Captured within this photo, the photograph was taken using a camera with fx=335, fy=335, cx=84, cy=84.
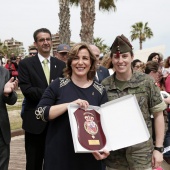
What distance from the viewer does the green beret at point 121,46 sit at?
288 cm

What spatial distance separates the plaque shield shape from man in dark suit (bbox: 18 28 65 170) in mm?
1418

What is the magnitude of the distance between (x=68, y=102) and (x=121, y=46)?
0.68 metres

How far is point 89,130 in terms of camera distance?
253 centimetres

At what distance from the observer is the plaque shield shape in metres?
2.46

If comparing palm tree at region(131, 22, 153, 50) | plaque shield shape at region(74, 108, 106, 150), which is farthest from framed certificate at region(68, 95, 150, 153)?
palm tree at region(131, 22, 153, 50)

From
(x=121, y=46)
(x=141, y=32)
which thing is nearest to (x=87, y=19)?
(x=121, y=46)

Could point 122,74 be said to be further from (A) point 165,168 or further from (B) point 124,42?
(A) point 165,168

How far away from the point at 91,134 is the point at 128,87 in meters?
0.60

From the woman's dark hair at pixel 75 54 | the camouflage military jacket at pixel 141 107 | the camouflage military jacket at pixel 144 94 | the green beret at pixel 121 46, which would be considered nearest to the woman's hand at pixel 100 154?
the camouflage military jacket at pixel 141 107

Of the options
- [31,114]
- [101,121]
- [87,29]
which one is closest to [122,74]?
[101,121]

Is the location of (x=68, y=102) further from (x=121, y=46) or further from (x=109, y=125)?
(x=121, y=46)

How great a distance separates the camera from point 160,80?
524cm

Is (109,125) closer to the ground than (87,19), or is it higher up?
closer to the ground

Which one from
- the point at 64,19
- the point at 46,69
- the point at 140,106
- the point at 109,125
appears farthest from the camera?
the point at 64,19
